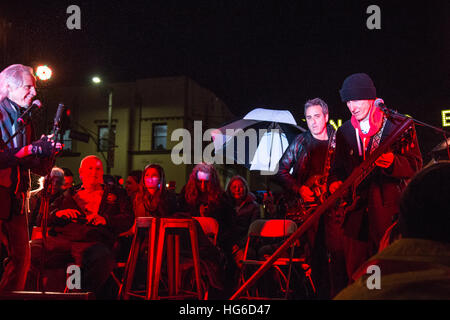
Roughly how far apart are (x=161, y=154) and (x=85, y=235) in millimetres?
22417

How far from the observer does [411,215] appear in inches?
45.0

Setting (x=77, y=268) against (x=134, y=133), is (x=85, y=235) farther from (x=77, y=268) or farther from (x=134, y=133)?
(x=134, y=133)

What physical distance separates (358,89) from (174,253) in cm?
305

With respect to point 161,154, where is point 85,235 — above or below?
below

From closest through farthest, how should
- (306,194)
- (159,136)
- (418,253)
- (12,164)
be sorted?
(418,253)
(12,164)
(306,194)
(159,136)

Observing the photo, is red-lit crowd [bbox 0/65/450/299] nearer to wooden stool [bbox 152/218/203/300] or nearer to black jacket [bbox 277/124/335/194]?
black jacket [bbox 277/124/335/194]

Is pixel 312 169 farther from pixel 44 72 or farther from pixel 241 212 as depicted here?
pixel 44 72

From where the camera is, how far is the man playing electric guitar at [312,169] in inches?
167

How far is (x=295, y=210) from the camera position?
4.52 m

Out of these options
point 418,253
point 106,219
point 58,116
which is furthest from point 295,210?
point 418,253

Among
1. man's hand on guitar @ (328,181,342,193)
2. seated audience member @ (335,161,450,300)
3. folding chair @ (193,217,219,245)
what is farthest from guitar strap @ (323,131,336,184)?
seated audience member @ (335,161,450,300)

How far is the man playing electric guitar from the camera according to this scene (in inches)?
167

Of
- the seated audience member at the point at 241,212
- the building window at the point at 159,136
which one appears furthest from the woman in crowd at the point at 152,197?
the building window at the point at 159,136
